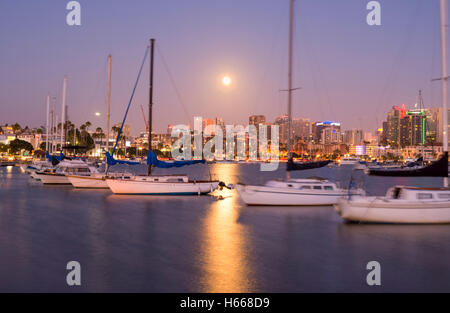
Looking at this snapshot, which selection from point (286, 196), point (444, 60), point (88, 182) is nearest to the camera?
point (444, 60)

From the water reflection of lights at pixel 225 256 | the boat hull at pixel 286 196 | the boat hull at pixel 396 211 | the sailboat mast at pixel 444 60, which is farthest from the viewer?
the boat hull at pixel 286 196

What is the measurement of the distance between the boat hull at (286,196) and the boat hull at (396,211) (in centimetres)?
857

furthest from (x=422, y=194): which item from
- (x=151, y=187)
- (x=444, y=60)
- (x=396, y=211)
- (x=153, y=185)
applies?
(x=151, y=187)

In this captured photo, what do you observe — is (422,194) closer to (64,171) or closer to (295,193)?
(295,193)

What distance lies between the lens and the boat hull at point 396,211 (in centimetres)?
2850

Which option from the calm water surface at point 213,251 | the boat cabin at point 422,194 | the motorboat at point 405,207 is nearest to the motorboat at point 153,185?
the calm water surface at point 213,251

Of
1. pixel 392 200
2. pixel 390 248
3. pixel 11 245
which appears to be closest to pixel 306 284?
pixel 390 248

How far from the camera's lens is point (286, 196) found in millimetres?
Result: 38219

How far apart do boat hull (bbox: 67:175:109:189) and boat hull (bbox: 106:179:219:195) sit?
10.2 m

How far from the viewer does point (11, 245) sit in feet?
78.3

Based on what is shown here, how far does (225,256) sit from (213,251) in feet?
4.33

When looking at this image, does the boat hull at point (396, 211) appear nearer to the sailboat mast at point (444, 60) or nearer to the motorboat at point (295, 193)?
the sailboat mast at point (444, 60)

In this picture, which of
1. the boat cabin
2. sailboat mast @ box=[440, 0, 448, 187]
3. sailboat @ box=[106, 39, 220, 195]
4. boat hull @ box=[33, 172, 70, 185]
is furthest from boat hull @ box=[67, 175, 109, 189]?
sailboat mast @ box=[440, 0, 448, 187]
